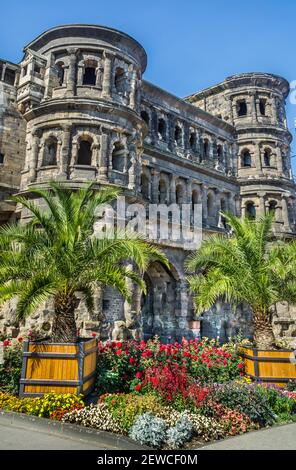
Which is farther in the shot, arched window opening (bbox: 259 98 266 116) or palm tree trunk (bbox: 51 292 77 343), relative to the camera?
arched window opening (bbox: 259 98 266 116)

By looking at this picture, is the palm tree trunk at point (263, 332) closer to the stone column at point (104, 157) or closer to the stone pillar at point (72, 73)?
the stone column at point (104, 157)

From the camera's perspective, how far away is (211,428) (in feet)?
20.7

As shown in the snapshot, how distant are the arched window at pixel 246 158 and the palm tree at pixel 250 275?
54.3 ft

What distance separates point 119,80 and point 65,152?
519 centimetres

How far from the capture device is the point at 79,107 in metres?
16.1

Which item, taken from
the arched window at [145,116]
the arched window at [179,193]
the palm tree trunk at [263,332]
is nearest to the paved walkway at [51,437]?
the palm tree trunk at [263,332]

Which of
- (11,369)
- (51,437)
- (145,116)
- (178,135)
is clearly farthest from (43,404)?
(178,135)

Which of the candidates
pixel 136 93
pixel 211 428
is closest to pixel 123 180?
pixel 136 93

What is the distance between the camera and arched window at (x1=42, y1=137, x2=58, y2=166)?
53.4 feet

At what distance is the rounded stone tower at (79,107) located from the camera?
15883 millimetres

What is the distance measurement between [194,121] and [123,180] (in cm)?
1082

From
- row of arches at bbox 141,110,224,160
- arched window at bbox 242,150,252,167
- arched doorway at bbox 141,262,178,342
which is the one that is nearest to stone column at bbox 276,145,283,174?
arched window at bbox 242,150,252,167

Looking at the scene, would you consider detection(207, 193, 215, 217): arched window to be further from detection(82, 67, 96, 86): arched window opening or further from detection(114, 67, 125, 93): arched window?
detection(82, 67, 96, 86): arched window opening

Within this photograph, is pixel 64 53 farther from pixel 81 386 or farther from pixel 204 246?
pixel 81 386
